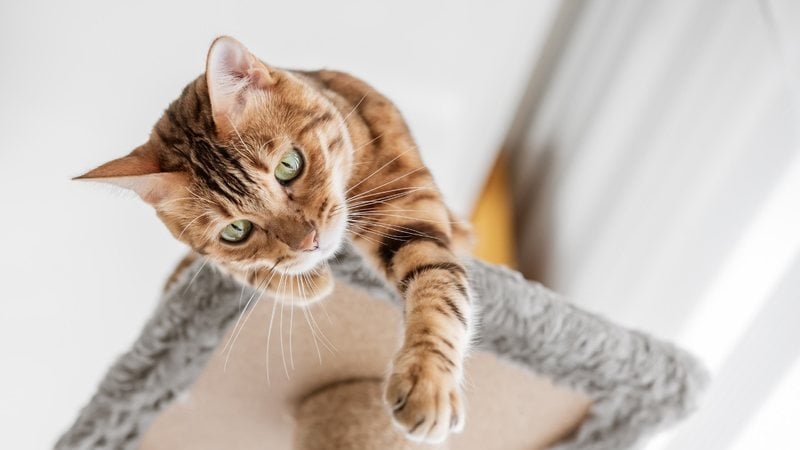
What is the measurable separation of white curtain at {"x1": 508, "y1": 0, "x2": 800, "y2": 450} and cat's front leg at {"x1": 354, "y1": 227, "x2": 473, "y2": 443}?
0.48 meters

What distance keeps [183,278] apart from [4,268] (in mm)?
346

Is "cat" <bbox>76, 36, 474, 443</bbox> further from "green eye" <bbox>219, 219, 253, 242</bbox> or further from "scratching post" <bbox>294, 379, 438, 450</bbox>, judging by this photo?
"scratching post" <bbox>294, 379, 438, 450</bbox>

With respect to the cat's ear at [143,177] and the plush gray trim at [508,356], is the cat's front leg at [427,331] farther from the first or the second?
the cat's ear at [143,177]

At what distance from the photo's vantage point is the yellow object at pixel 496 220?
85.6 inches

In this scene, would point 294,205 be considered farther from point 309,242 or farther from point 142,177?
point 142,177

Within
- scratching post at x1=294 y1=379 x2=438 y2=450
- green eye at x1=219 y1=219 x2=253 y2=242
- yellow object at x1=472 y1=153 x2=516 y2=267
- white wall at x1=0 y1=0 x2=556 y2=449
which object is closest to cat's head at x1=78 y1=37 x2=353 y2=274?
green eye at x1=219 y1=219 x2=253 y2=242

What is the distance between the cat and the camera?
703 millimetres

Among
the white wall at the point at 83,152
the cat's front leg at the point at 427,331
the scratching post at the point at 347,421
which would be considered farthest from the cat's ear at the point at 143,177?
the scratching post at the point at 347,421

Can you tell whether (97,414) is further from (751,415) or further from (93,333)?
(751,415)

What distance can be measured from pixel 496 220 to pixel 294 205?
5.23 feet

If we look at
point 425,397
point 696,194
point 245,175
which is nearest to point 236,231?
point 245,175

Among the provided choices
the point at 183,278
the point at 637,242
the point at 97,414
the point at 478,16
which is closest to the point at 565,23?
the point at 478,16

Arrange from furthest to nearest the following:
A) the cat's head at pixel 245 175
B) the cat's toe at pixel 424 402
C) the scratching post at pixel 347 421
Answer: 1. the scratching post at pixel 347 421
2. the cat's head at pixel 245 175
3. the cat's toe at pixel 424 402

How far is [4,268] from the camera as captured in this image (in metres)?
1.00
